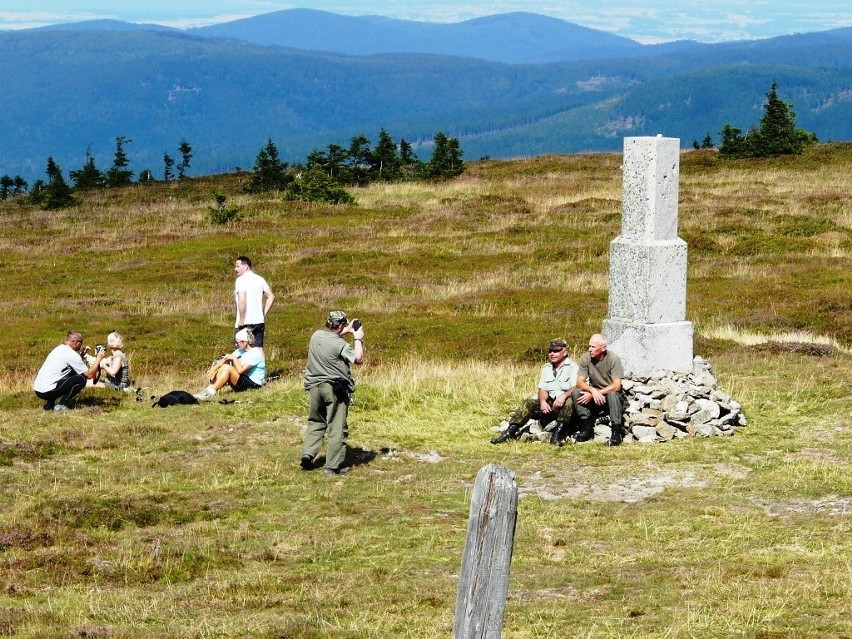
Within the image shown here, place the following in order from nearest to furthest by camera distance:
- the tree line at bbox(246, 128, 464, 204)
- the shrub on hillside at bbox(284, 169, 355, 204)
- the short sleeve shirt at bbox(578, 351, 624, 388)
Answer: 1. the short sleeve shirt at bbox(578, 351, 624, 388)
2. the shrub on hillside at bbox(284, 169, 355, 204)
3. the tree line at bbox(246, 128, 464, 204)

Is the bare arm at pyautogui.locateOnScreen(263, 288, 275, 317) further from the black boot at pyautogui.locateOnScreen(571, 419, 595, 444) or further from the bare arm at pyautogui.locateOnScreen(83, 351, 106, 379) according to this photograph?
the black boot at pyautogui.locateOnScreen(571, 419, 595, 444)

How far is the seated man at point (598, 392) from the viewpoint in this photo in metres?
16.9

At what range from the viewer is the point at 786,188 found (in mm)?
57281

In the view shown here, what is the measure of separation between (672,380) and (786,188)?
42562mm

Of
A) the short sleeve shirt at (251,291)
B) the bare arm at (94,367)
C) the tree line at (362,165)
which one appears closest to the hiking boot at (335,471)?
the short sleeve shirt at (251,291)

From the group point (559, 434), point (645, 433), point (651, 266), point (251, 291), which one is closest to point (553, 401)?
point (559, 434)

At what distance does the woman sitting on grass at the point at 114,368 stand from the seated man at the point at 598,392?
9.53m

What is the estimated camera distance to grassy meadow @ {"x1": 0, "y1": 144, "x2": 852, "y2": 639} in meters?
9.44

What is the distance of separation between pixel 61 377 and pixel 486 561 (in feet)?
51.6

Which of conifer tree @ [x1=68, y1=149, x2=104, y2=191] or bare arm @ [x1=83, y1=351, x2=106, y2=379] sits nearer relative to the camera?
bare arm @ [x1=83, y1=351, x2=106, y2=379]

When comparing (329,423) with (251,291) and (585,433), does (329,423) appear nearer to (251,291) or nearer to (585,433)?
(585,433)

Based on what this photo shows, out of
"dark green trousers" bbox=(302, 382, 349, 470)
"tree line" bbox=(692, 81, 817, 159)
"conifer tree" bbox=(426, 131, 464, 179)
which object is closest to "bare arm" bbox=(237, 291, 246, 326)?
"dark green trousers" bbox=(302, 382, 349, 470)

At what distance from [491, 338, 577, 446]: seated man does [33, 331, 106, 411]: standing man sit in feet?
24.8

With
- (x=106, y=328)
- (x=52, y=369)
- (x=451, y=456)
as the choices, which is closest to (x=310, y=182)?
(x=106, y=328)
